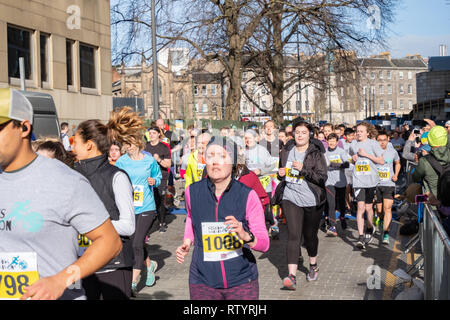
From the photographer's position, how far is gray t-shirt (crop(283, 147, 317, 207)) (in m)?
7.64

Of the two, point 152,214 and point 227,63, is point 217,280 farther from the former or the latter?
point 227,63

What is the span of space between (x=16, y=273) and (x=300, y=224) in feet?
16.9

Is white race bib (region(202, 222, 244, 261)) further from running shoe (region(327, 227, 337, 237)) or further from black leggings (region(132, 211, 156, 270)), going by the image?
running shoe (region(327, 227, 337, 237))

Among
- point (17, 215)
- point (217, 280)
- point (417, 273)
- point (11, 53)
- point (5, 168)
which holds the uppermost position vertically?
point (11, 53)

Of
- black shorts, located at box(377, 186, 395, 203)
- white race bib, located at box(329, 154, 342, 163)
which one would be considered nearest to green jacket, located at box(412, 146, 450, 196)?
black shorts, located at box(377, 186, 395, 203)

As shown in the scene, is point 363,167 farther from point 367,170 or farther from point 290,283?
point 290,283

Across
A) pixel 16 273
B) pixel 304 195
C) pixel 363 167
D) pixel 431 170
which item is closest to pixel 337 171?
pixel 363 167

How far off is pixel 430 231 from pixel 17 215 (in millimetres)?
3949

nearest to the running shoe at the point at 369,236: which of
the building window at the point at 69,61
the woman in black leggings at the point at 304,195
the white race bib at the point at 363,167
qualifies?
the white race bib at the point at 363,167

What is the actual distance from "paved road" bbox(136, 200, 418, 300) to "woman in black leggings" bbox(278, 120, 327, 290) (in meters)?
0.35

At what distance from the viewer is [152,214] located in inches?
286

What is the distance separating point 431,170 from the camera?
762 cm
